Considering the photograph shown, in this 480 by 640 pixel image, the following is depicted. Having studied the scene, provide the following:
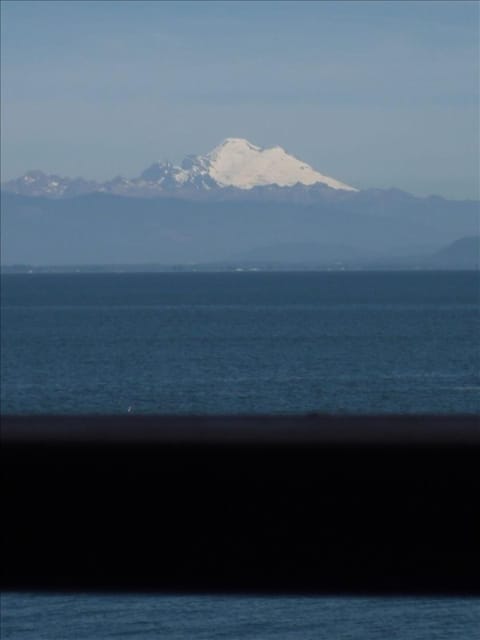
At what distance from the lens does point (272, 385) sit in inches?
2347

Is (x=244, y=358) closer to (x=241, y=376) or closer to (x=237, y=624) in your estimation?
(x=241, y=376)

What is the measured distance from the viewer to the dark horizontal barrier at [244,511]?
1.93 meters

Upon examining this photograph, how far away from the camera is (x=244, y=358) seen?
7569 cm

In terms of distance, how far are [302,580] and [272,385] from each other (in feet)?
190

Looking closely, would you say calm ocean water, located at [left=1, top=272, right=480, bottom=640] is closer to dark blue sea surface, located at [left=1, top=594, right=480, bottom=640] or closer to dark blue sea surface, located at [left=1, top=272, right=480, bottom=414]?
dark blue sea surface, located at [left=1, top=594, right=480, bottom=640]

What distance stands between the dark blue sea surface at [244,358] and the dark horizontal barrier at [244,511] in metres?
20.1

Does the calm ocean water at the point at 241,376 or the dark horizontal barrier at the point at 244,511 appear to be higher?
the dark horizontal barrier at the point at 244,511

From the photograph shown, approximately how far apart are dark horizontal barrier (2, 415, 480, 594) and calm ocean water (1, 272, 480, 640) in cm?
5

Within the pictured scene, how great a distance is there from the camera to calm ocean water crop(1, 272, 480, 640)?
13633mm

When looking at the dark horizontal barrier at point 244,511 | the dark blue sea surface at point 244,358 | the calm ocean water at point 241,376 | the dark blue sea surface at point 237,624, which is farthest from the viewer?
the dark blue sea surface at point 244,358

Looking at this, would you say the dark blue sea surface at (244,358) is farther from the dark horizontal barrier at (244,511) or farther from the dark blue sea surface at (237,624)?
the dark horizontal barrier at (244,511)

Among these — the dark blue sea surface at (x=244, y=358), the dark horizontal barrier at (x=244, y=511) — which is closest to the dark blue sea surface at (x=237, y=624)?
the dark blue sea surface at (x=244, y=358)

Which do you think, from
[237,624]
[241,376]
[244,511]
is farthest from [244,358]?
[244,511]

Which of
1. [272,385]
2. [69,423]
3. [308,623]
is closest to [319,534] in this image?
[69,423]
